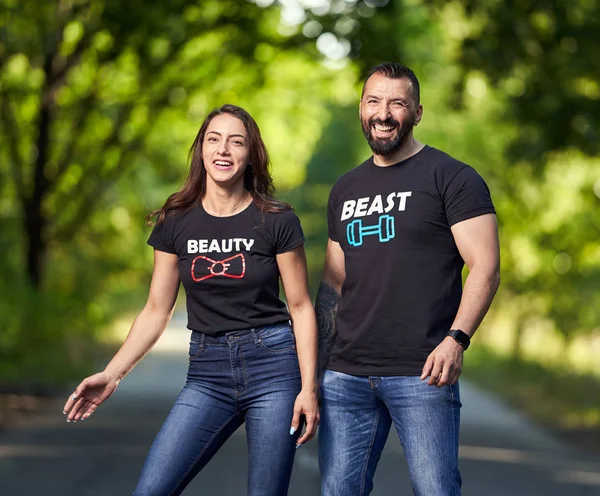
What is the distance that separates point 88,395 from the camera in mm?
4918

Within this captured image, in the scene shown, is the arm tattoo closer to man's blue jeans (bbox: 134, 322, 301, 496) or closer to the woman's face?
man's blue jeans (bbox: 134, 322, 301, 496)

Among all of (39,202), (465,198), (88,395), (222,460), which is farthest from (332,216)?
(39,202)

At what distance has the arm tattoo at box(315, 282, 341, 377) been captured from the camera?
5012mm

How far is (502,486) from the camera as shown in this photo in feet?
36.5

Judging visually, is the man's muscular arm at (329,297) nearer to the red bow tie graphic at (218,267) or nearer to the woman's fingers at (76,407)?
the red bow tie graphic at (218,267)

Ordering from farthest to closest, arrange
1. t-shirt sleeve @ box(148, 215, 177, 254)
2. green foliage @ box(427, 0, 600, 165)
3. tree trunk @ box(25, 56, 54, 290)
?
1. tree trunk @ box(25, 56, 54, 290)
2. green foliage @ box(427, 0, 600, 165)
3. t-shirt sleeve @ box(148, 215, 177, 254)

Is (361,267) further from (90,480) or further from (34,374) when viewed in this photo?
(34,374)

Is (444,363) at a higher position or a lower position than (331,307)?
lower

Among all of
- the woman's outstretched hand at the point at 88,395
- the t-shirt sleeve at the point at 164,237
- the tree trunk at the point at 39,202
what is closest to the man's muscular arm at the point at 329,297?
the t-shirt sleeve at the point at 164,237

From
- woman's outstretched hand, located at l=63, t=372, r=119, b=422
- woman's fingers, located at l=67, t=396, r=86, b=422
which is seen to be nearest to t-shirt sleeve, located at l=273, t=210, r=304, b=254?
woman's outstretched hand, located at l=63, t=372, r=119, b=422

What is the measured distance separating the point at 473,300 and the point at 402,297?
0.90 ft

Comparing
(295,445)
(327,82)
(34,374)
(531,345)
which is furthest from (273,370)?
(531,345)

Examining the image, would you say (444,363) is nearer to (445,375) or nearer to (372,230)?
(445,375)

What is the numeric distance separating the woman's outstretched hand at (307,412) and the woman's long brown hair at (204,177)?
69 centimetres
